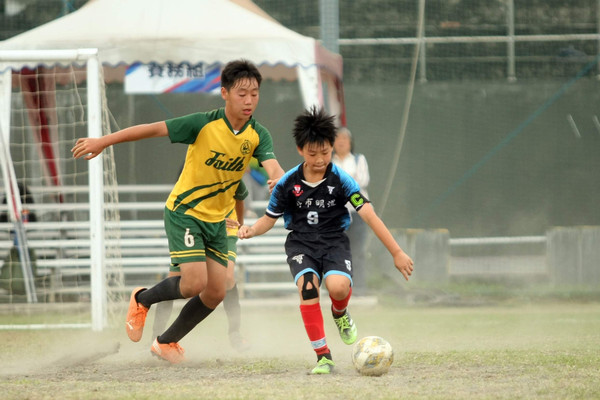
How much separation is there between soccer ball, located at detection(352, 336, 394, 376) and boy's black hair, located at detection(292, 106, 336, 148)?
4.06 ft

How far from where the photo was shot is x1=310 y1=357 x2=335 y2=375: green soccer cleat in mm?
5422

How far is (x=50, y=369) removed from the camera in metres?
5.99

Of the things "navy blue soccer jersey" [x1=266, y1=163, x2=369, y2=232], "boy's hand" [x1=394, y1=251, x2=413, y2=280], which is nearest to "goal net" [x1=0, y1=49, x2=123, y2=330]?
"navy blue soccer jersey" [x1=266, y1=163, x2=369, y2=232]

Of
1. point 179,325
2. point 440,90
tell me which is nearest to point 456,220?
point 440,90

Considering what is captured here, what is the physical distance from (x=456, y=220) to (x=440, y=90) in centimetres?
199

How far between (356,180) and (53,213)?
397cm

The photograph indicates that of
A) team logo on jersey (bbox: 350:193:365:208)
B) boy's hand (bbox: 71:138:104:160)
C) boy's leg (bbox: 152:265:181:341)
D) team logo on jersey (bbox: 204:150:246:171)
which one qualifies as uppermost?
boy's hand (bbox: 71:138:104:160)

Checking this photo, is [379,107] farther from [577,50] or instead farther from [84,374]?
[84,374]

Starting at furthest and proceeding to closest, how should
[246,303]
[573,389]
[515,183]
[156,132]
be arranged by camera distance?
[515,183]
[246,303]
[156,132]
[573,389]

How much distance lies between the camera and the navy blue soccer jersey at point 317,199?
5.74m

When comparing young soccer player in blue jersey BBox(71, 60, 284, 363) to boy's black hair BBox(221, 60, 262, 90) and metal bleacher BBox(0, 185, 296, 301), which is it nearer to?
boy's black hair BBox(221, 60, 262, 90)

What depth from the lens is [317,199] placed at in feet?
18.9

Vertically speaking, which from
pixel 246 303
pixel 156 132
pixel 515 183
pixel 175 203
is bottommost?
pixel 246 303

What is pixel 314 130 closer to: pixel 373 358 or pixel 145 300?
pixel 373 358
